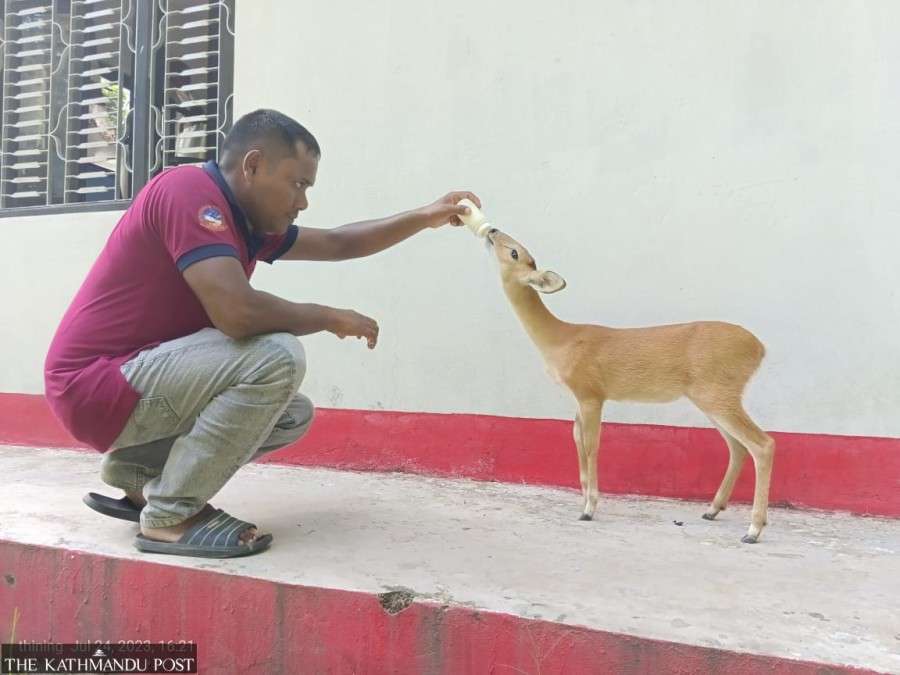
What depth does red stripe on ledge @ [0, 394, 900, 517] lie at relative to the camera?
2758 mm

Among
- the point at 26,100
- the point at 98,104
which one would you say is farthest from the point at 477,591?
the point at 26,100

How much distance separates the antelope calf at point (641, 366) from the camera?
8.36 feet

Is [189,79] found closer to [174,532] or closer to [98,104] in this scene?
[98,104]

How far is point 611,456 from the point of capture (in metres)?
3.09

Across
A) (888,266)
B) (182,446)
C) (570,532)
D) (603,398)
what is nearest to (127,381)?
(182,446)

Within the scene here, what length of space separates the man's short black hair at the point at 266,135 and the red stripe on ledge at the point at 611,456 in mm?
1620

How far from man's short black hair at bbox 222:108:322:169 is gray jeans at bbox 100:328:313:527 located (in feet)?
1.92

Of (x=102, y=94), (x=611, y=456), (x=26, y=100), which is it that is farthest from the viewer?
(x=26, y=100)

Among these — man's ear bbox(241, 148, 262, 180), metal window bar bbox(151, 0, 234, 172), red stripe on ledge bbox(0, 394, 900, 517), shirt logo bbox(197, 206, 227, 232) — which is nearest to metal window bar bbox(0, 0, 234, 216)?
metal window bar bbox(151, 0, 234, 172)

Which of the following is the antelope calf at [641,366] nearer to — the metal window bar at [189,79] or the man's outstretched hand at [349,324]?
the man's outstretched hand at [349,324]

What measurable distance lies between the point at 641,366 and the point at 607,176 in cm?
96

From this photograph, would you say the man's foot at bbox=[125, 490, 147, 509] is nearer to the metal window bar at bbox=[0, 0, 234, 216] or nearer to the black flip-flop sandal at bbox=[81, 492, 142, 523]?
the black flip-flop sandal at bbox=[81, 492, 142, 523]

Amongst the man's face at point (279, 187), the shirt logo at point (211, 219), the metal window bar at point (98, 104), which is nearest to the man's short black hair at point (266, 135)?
the man's face at point (279, 187)

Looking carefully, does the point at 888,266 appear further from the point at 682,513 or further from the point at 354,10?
the point at 354,10
